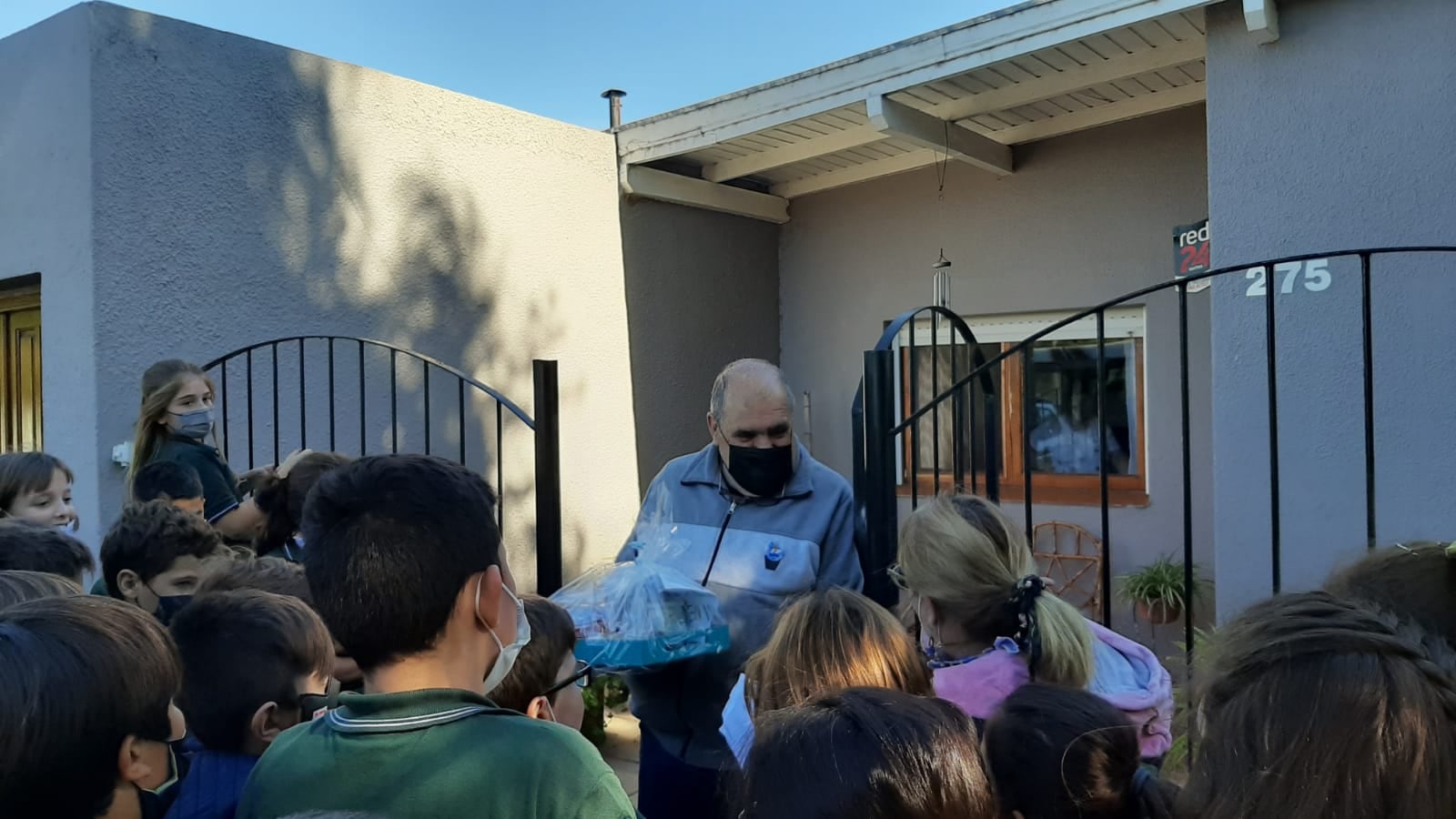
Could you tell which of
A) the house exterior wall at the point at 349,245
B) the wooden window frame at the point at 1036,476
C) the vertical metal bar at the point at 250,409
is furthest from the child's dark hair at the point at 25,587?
the wooden window frame at the point at 1036,476

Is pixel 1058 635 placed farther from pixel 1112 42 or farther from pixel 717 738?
pixel 1112 42

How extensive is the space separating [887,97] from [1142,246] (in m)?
1.84

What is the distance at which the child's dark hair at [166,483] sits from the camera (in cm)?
297

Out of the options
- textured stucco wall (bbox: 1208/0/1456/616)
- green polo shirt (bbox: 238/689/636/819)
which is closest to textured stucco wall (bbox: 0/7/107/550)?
green polo shirt (bbox: 238/689/636/819)

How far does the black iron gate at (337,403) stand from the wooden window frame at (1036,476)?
264cm

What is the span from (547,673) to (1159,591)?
15.5ft

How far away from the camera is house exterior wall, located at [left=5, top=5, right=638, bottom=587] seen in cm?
437

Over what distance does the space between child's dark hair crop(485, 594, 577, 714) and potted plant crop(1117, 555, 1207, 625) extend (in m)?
4.62

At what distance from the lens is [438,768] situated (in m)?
1.19

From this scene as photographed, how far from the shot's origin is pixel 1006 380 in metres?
6.55

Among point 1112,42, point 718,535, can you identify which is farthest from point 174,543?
point 1112,42

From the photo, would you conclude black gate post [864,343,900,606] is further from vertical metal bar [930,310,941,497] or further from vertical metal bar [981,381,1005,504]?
vertical metal bar [981,381,1005,504]

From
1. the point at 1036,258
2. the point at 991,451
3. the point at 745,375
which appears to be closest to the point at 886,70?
Answer: the point at 1036,258

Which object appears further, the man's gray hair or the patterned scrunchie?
the man's gray hair
